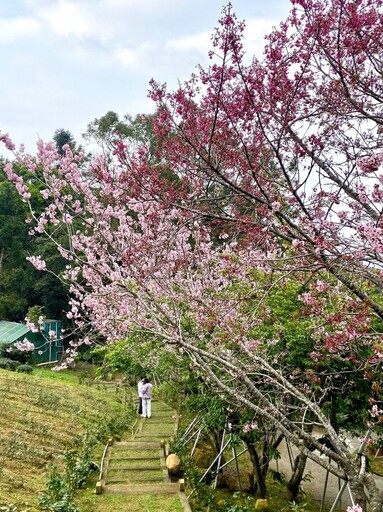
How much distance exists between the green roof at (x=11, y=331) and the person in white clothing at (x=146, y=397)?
13.4m

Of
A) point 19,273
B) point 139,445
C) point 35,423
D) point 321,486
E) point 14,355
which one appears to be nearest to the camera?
point 139,445

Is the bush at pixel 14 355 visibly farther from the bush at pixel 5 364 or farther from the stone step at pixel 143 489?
the stone step at pixel 143 489

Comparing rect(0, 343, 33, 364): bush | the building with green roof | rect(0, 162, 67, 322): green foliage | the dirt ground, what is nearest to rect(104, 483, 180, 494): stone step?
the dirt ground

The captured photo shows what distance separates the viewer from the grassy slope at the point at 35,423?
6820 millimetres

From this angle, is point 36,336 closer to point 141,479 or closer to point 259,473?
point 141,479

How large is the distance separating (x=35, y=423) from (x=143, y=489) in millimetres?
3772

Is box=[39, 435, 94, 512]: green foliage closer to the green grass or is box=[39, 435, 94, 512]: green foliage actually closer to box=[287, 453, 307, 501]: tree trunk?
the green grass

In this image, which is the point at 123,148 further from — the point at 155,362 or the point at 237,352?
the point at 155,362

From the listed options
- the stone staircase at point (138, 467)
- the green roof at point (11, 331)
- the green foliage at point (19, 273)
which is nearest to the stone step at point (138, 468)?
the stone staircase at point (138, 467)

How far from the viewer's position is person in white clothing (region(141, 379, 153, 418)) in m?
12.2

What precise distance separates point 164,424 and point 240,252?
352 inches

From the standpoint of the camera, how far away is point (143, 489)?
23.2ft

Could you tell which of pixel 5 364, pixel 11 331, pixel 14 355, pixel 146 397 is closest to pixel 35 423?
pixel 146 397

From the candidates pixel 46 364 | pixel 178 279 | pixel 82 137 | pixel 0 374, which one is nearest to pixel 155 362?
pixel 178 279
